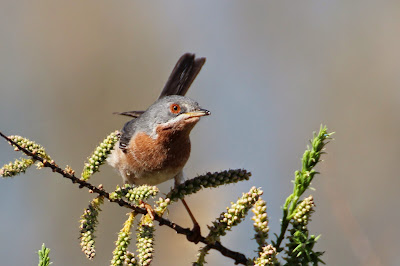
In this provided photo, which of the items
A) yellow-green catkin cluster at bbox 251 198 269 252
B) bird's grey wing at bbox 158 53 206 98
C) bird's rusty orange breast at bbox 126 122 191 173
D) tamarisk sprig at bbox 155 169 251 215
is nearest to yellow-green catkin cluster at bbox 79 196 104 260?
tamarisk sprig at bbox 155 169 251 215

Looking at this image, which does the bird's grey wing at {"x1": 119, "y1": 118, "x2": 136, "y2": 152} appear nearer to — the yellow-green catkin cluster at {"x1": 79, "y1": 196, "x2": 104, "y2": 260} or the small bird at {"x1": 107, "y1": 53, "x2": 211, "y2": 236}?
the small bird at {"x1": 107, "y1": 53, "x2": 211, "y2": 236}

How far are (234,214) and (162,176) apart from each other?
2181 mm

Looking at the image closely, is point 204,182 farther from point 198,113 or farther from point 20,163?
point 198,113

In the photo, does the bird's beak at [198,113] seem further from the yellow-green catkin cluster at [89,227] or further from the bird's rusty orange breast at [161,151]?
the yellow-green catkin cluster at [89,227]

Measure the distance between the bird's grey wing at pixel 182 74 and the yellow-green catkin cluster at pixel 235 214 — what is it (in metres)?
3.39

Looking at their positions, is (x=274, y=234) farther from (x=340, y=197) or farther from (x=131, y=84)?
(x=131, y=84)

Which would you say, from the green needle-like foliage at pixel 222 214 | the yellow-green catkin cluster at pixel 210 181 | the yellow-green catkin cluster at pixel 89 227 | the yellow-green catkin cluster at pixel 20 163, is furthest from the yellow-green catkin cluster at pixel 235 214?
the yellow-green catkin cluster at pixel 20 163

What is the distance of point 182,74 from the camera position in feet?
18.7

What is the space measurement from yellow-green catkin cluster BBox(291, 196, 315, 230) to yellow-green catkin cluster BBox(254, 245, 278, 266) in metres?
0.24

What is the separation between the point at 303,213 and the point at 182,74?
3.55m

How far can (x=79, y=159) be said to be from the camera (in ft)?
25.9

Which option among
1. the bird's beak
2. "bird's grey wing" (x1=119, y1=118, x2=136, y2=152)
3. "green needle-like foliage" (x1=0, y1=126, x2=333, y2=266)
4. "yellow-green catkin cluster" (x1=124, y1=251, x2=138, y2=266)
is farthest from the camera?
"bird's grey wing" (x1=119, y1=118, x2=136, y2=152)

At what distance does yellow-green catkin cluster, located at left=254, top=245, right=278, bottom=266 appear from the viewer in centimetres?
218

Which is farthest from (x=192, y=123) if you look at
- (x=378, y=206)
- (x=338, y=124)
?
(x=338, y=124)
